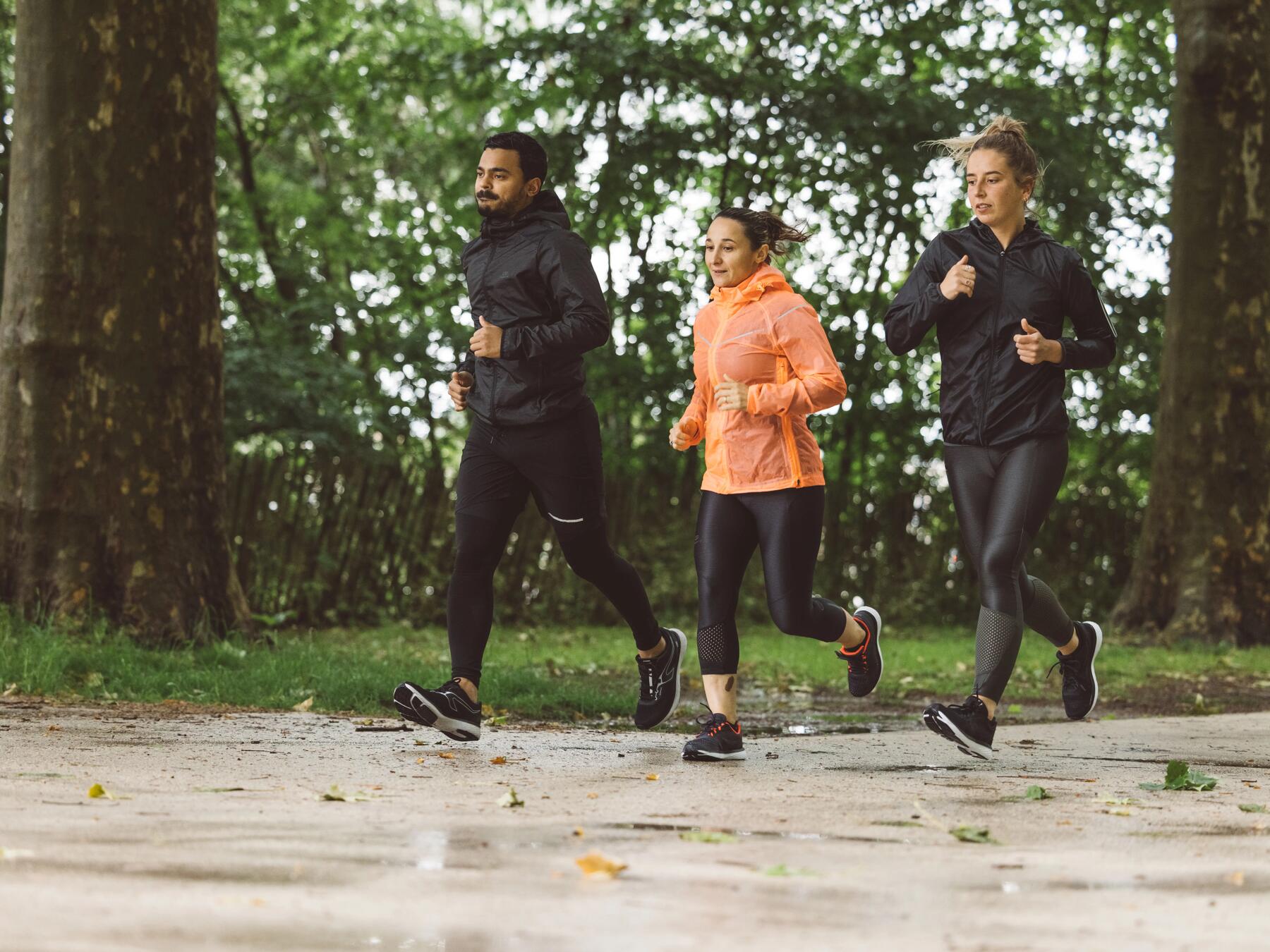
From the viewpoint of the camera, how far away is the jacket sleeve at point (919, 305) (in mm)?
5438

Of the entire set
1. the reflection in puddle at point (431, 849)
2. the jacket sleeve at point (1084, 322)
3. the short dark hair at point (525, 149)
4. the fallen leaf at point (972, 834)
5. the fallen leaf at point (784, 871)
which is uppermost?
the short dark hair at point (525, 149)

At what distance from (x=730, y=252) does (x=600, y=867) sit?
2894 millimetres

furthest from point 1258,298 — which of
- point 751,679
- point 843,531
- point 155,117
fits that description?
point 155,117

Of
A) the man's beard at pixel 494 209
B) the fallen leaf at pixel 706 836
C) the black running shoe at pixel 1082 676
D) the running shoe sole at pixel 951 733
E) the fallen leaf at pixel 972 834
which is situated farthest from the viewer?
the black running shoe at pixel 1082 676

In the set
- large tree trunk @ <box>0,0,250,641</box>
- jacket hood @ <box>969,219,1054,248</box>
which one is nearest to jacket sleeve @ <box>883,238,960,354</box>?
jacket hood @ <box>969,219,1054,248</box>

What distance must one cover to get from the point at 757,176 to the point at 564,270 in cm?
1228

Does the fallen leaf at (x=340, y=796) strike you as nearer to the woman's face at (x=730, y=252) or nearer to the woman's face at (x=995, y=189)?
the woman's face at (x=730, y=252)

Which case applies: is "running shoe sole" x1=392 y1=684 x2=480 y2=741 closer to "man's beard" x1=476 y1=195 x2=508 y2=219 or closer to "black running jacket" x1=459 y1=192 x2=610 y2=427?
"black running jacket" x1=459 y1=192 x2=610 y2=427

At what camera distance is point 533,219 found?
572 cm

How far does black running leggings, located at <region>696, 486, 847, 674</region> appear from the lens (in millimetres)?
5336

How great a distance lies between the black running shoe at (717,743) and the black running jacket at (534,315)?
4.08 ft

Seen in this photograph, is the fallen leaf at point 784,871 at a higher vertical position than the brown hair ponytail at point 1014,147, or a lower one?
lower

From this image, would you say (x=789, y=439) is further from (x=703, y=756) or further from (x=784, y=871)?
(x=784, y=871)

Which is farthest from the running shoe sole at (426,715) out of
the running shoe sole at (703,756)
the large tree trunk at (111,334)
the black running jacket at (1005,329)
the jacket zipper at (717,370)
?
the large tree trunk at (111,334)
